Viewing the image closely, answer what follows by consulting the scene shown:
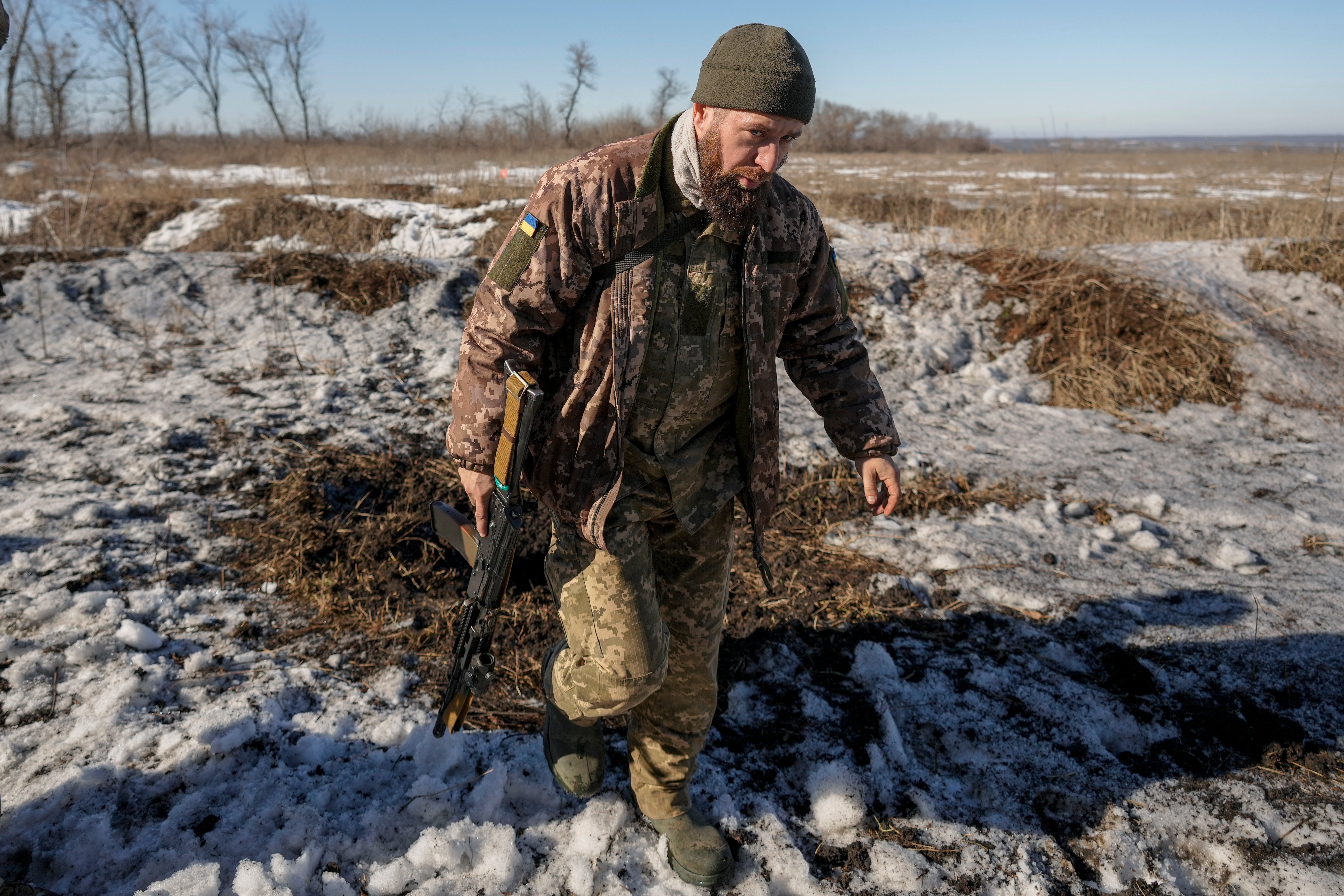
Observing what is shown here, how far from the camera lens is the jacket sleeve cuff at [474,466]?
6.10 feet

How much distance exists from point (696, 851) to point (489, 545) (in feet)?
3.18

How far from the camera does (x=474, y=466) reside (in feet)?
6.14

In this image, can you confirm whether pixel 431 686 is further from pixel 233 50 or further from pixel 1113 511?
pixel 233 50

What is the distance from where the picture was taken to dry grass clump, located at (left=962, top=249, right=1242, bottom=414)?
5559mm

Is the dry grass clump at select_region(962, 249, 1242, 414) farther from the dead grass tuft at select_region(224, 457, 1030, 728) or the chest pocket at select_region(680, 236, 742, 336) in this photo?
the chest pocket at select_region(680, 236, 742, 336)

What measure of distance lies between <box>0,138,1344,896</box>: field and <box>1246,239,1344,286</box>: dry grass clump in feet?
1.18

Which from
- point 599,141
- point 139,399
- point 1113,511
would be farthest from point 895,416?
point 599,141

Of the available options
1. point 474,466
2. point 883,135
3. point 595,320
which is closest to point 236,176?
point 474,466

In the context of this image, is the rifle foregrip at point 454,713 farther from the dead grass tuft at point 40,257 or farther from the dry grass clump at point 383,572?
the dead grass tuft at point 40,257

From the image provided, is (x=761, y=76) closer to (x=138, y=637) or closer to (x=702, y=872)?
(x=702, y=872)

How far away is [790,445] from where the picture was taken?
450cm

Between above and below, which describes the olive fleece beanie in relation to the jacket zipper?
above

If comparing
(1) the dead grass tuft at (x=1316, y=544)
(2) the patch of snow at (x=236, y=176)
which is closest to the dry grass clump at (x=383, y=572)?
(1) the dead grass tuft at (x=1316, y=544)

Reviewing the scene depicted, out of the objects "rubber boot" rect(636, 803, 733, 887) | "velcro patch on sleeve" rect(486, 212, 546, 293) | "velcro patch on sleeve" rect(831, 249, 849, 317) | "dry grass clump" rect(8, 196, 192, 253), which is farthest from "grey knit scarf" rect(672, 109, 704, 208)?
"dry grass clump" rect(8, 196, 192, 253)
